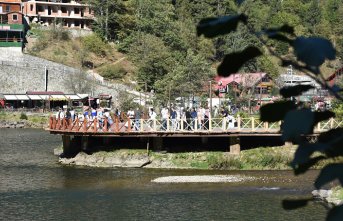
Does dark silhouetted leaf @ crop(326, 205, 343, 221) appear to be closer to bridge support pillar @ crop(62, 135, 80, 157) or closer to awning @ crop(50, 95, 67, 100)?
bridge support pillar @ crop(62, 135, 80, 157)

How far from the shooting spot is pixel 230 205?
73.9 ft

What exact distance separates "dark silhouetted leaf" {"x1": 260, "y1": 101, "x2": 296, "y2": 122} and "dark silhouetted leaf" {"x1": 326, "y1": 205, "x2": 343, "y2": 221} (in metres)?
0.41

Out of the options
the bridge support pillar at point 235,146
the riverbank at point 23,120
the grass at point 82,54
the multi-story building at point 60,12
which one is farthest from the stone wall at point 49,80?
the bridge support pillar at point 235,146

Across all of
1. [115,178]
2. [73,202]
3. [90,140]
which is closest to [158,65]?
[90,140]

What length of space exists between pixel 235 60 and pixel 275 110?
0.29 m

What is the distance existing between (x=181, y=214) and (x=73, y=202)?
4.45 metres

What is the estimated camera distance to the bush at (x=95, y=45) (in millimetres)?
90688

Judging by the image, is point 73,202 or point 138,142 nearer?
point 73,202

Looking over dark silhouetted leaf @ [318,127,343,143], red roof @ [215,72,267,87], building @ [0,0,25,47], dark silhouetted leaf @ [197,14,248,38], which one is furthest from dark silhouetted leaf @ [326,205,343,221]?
building @ [0,0,25,47]

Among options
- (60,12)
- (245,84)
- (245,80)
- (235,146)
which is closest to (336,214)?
(235,146)

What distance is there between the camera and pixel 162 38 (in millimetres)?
83562

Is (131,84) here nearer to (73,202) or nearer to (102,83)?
(102,83)

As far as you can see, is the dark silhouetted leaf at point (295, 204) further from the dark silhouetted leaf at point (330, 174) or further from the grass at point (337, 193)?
the grass at point (337, 193)

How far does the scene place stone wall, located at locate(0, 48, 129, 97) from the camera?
77.9 metres
